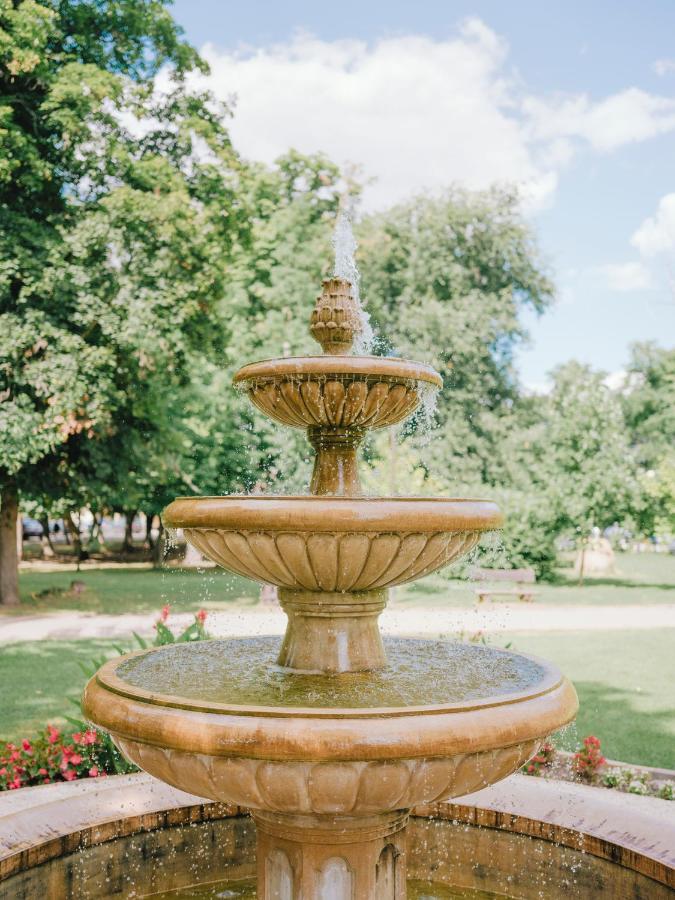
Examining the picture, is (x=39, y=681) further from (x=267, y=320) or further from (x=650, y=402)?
(x=650, y=402)

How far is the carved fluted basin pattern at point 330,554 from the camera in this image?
3629mm

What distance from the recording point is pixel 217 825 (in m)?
5.24

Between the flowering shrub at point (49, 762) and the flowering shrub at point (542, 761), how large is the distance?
3.34m

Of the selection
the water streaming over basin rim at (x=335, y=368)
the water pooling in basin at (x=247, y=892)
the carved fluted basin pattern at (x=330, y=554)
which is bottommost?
the water pooling in basin at (x=247, y=892)

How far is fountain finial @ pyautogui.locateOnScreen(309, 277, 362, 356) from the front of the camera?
4742 millimetres

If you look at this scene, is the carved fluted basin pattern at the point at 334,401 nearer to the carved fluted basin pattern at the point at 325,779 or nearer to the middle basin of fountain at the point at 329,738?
the middle basin of fountain at the point at 329,738

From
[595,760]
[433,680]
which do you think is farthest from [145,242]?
[433,680]

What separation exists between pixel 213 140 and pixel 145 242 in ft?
10.2

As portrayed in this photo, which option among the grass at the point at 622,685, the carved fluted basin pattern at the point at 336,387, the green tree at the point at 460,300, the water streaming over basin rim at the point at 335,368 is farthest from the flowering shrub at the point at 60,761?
the green tree at the point at 460,300

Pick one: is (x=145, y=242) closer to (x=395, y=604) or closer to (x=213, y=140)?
(x=213, y=140)

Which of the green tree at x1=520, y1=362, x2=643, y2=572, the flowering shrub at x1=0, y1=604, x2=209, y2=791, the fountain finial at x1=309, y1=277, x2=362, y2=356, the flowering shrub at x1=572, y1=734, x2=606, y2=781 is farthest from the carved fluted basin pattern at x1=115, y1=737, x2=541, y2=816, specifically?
the green tree at x1=520, y1=362, x2=643, y2=572

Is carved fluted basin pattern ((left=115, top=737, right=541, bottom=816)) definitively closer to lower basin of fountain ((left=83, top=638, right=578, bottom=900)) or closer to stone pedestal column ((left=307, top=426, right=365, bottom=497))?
lower basin of fountain ((left=83, top=638, right=578, bottom=900))

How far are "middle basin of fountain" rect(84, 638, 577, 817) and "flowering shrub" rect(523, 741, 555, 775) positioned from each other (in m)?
3.65

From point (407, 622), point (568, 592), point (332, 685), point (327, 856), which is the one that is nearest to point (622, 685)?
point (407, 622)
